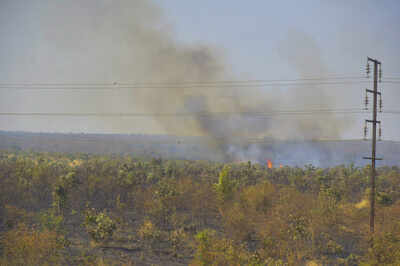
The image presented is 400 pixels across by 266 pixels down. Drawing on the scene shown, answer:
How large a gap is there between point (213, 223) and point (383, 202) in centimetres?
1998

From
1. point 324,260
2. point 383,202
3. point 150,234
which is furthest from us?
point 383,202

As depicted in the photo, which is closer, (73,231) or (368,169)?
(73,231)

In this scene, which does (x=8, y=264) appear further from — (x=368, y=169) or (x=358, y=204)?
(x=368, y=169)

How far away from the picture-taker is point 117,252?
Result: 3488 centimetres

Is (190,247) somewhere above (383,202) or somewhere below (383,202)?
below

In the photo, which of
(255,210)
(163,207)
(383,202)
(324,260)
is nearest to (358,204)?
(383,202)

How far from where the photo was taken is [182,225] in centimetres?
4444

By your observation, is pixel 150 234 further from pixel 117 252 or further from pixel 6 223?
pixel 6 223

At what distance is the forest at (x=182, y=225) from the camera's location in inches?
1107

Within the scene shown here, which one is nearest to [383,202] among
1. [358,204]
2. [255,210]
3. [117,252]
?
[358,204]

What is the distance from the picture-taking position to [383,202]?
47.3 metres

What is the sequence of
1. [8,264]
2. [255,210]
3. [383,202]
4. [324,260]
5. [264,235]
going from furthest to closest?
[383,202] → [255,210] → [264,235] → [324,260] → [8,264]

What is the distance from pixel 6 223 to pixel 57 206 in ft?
32.9

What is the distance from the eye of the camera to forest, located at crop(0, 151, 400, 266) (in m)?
28.1
